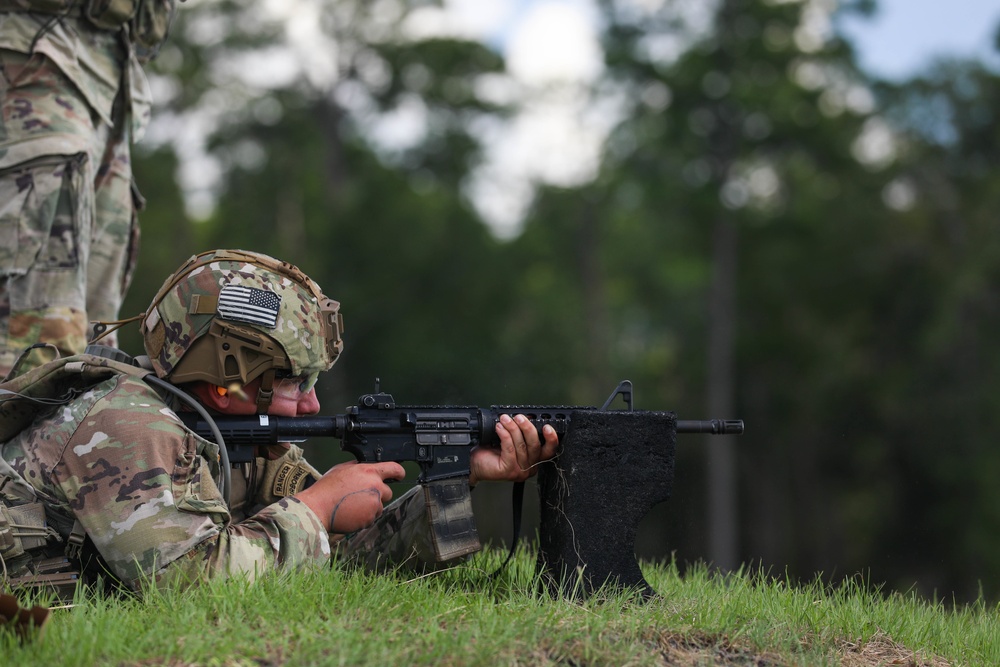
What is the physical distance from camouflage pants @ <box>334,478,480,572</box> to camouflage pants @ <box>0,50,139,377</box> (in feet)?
6.58

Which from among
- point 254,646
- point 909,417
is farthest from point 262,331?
point 909,417

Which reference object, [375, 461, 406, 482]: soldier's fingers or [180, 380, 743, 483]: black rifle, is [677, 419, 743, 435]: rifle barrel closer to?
[180, 380, 743, 483]: black rifle

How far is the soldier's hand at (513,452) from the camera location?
5.23 metres

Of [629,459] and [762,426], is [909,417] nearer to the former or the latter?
[762,426]

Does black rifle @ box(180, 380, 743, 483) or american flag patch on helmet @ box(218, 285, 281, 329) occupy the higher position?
american flag patch on helmet @ box(218, 285, 281, 329)

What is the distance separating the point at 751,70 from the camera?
29.5 meters

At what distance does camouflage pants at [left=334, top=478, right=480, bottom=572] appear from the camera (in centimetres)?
514

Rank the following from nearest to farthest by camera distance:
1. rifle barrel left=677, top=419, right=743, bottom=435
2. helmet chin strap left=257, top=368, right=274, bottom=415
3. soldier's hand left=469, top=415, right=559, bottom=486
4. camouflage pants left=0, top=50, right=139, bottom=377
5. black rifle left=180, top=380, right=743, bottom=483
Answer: helmet chin strap left=257, top=368, right=274, bottom=415 → black rifle left=180, top=380, right=743, bottom=483 → soldier's hand left=469, top=415, right=559, bottom=486 → rifle barrel left=677, top=419, right=743, bottom=435 → camouflage pants left=0, top=50, right=139, bottom=377

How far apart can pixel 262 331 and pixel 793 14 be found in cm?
2663

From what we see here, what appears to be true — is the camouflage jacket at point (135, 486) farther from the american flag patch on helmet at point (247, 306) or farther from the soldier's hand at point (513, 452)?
the soldier's hand at point (513, 452)

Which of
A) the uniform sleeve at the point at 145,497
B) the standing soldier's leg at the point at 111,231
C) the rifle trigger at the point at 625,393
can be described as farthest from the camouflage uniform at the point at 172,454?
the standing soldier's leg at the point at 111,231

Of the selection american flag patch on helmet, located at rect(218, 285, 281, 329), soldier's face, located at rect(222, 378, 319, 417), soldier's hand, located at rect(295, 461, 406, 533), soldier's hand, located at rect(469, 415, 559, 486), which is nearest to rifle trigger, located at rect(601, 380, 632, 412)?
soldier's hand, located at rect(469, 415, 559, 486)

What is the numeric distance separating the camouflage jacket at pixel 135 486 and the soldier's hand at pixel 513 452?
103 cm

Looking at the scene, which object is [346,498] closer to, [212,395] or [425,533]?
[425,533]
